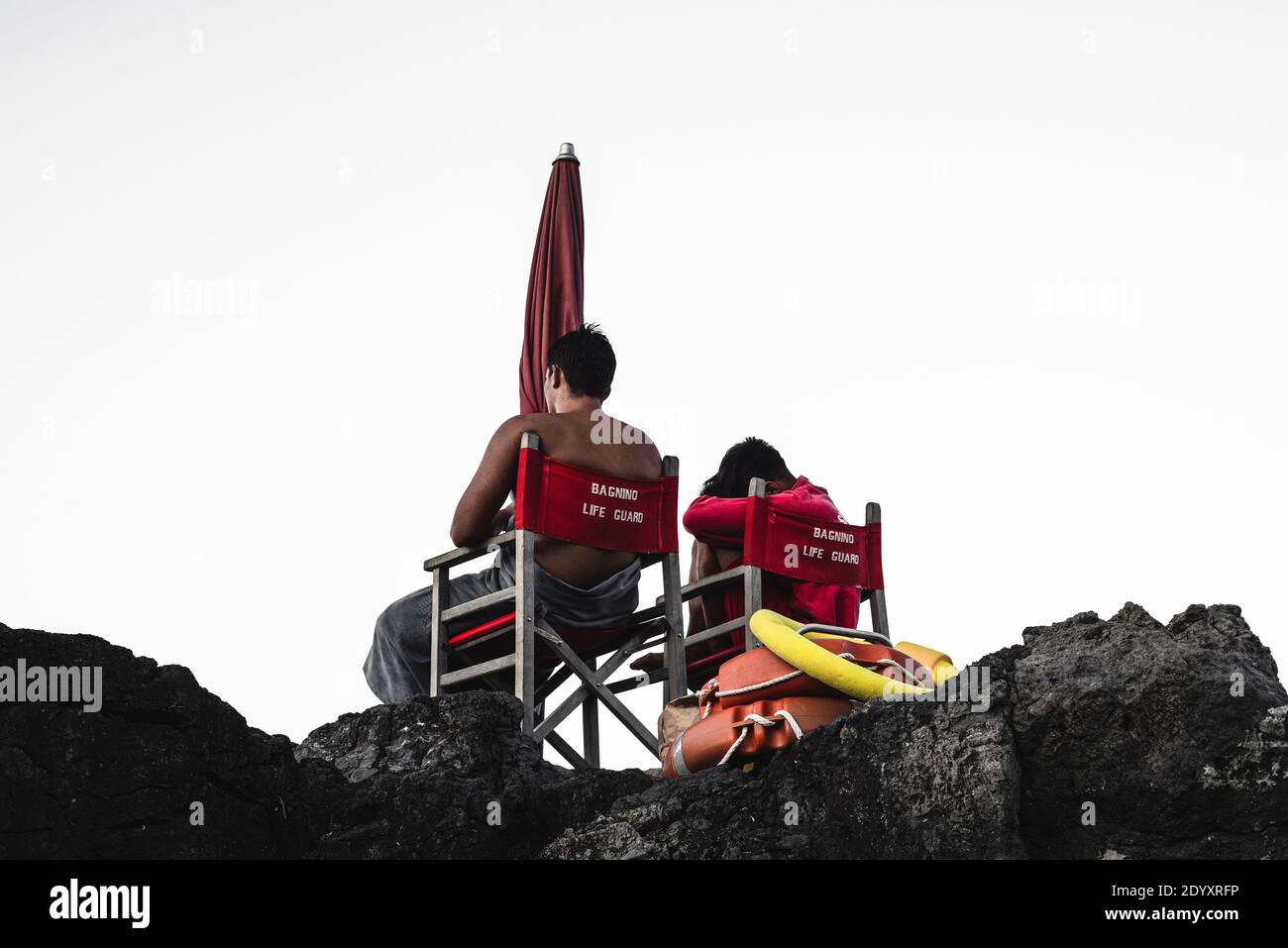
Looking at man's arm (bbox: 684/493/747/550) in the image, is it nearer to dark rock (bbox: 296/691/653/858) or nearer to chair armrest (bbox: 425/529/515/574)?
chair armrest (bbox: 425/529/515/574)

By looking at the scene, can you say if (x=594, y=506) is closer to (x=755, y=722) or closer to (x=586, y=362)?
(x=586, y=362)

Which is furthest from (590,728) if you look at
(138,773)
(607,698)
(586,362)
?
(138,773)

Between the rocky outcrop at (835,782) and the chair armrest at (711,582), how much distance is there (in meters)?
1.78

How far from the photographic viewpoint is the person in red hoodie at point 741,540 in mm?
5492

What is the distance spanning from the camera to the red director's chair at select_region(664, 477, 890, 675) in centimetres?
530

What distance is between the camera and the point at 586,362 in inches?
204

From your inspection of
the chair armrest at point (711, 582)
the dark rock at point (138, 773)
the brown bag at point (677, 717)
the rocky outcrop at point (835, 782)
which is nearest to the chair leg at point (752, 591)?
the chair armrest at point (711, 582)

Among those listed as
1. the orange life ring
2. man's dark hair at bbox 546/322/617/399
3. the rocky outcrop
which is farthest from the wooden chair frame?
the rocky outcrop

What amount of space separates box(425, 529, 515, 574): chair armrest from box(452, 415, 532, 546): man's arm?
4 centimetres
